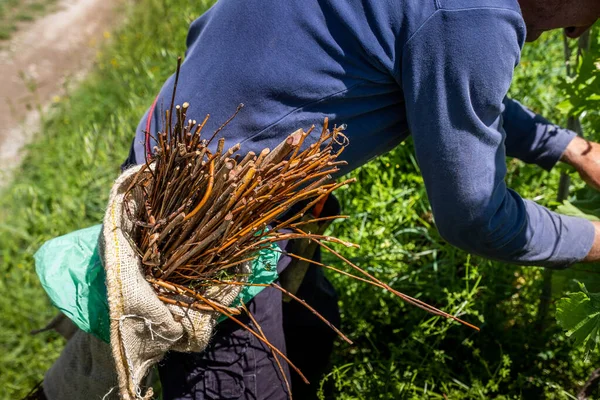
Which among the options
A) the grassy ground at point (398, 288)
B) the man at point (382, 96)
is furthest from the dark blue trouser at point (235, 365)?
the grassy ground at point (398, 288)

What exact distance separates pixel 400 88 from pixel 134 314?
87 cm

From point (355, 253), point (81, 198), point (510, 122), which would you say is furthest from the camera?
point (81, 198)

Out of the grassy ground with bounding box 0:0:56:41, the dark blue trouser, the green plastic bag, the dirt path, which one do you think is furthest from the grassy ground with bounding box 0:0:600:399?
the grassy ground with bounding box 0:0:56:41

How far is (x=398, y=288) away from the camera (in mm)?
3092

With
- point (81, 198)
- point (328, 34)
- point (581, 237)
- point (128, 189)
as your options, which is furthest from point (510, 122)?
point (81, 198)

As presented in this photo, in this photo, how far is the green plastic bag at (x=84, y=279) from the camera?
190 cm

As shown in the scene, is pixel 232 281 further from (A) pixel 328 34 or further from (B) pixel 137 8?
(B) pixel 137 8

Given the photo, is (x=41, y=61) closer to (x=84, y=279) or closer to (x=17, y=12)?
(x=17, y=12)

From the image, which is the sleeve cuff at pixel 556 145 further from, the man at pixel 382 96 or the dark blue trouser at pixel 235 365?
the dark blue trouser at pixel 235 365

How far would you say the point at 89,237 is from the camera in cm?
208

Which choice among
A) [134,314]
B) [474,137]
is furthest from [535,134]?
[134,314]

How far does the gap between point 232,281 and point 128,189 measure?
35 cm

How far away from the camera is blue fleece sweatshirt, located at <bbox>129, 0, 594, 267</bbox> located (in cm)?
160

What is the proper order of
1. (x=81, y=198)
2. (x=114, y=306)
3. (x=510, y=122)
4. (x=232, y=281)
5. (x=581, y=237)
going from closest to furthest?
(x=114, y=306) → (x=232, y=281) → (x=581, y=237) → (x=510, y=122) → (x=81, y=198)
